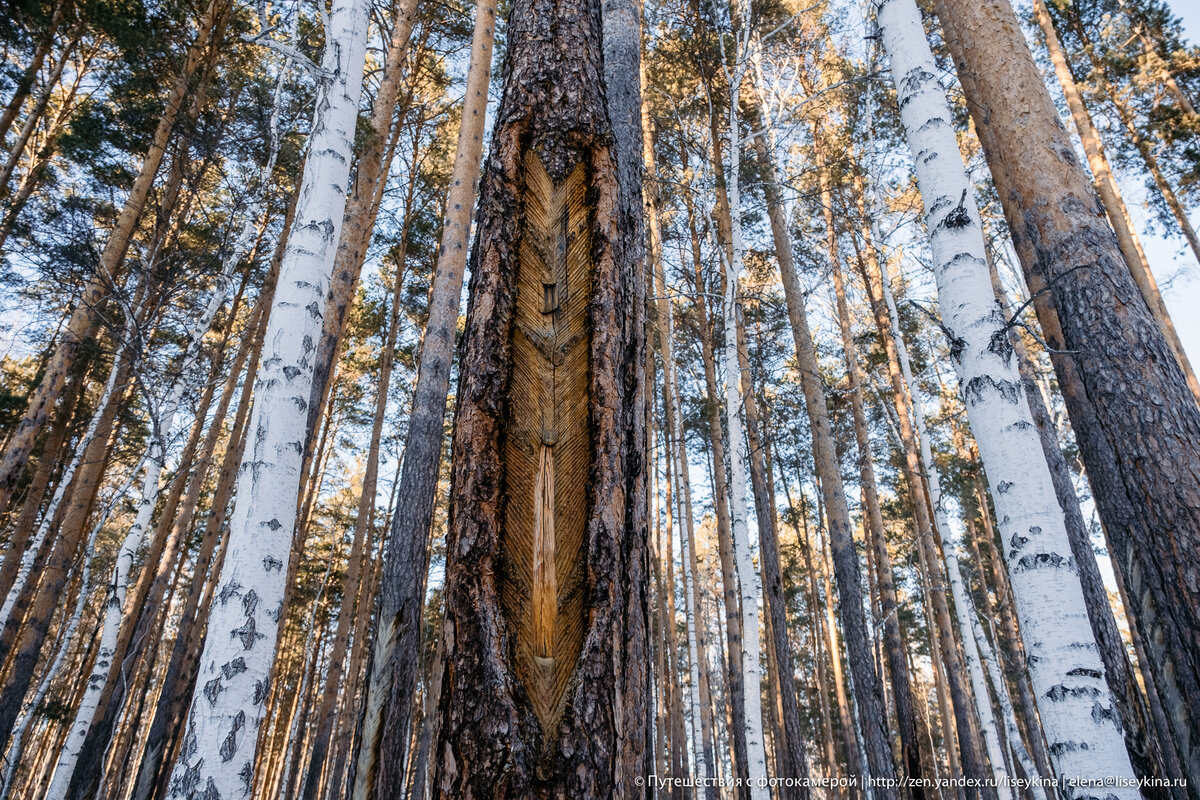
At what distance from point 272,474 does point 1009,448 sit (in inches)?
159

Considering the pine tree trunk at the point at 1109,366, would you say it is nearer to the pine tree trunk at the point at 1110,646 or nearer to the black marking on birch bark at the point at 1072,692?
the pine tree trunk at the point at 1110,646

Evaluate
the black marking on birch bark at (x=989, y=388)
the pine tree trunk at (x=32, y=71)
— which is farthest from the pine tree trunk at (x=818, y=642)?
the pine tree trunk at (x=32, y=71)

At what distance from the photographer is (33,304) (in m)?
11.4

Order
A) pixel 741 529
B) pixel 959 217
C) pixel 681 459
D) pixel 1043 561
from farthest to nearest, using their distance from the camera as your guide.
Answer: pixel 681 459
pixel 741 529
pixel 959 217
pixel 1043 561

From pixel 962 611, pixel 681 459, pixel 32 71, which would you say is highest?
pixel 32 71

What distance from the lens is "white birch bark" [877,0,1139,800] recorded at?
8.66 feet

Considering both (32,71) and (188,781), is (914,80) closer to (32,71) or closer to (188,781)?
(188,781)

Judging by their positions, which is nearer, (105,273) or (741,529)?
(741,529)

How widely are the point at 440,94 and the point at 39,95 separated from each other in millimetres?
7185

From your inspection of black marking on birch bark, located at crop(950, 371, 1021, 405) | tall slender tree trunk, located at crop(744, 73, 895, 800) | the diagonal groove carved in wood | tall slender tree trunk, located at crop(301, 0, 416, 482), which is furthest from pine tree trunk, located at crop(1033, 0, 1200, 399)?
the diagonal groove carved in wood

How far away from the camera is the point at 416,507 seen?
5.51 meters

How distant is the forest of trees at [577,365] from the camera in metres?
1.33

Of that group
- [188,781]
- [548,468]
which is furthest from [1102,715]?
[188,781]

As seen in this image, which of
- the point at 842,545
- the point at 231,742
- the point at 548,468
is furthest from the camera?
the point at 842,545
